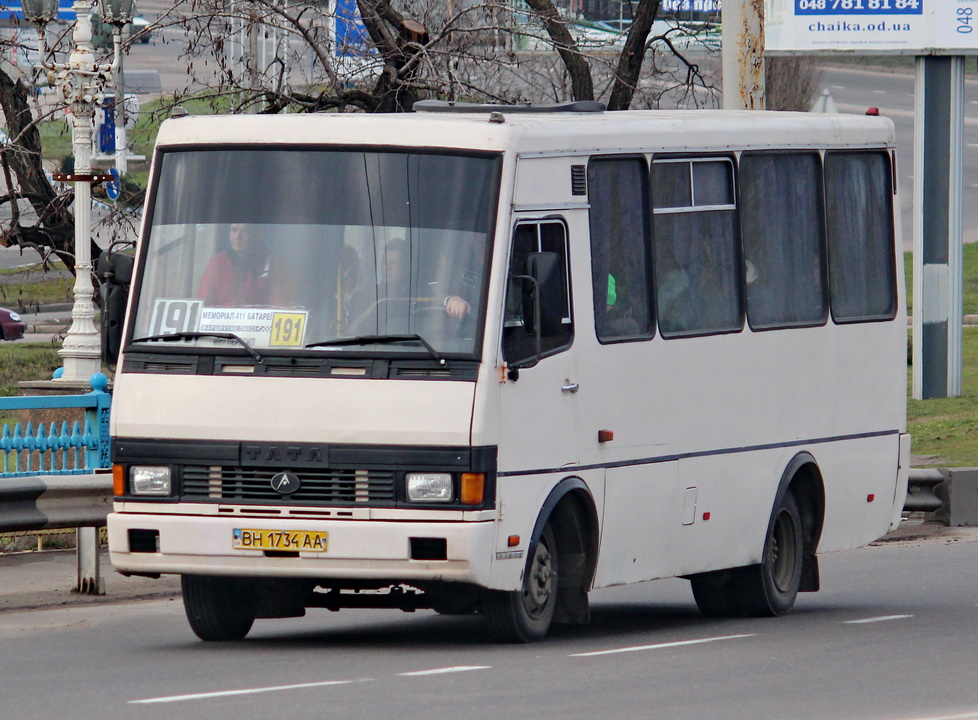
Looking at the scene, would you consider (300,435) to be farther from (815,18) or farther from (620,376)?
(815,18)

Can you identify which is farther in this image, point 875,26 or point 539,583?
point 875,26

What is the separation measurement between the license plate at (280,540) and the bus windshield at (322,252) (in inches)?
33.2

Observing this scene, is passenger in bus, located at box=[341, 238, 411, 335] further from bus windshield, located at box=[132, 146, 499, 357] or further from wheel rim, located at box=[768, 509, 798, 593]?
wheel rim, located at box=[768, 509, 798, 593]

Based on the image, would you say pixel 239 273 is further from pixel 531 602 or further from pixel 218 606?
pixel 531 602

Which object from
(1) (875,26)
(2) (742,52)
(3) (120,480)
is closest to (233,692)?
(3) (120,480)

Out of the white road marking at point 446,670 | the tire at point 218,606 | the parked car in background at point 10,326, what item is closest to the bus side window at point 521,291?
the white road marking at point 446,670

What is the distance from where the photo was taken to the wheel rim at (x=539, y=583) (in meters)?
9.86

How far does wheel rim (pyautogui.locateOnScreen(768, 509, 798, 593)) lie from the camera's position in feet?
39.9

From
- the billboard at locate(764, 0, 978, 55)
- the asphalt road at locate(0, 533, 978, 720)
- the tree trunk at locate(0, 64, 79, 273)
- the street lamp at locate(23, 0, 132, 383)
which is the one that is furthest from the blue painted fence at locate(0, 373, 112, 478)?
the billboard at locate(764, 0, 978, 55)

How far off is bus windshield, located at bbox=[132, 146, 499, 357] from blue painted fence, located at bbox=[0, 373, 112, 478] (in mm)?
2653

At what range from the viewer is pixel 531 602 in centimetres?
995

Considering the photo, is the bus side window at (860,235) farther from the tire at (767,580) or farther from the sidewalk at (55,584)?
the sidewalk at (55,584)

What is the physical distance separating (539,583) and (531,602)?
0.32 ft

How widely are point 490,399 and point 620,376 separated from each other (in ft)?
4.21
